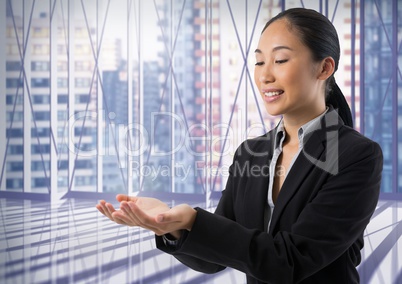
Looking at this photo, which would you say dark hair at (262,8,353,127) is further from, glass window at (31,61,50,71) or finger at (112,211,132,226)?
glass window at (31,61,50,71)

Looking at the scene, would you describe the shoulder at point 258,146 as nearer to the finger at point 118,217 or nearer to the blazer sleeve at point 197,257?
the blazer sleeve at point 197,257

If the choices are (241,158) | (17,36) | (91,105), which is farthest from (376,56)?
(241,158)

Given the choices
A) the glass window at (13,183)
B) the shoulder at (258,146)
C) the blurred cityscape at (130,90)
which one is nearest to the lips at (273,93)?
the shoulder at (258,146)

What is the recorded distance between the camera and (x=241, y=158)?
982 mm

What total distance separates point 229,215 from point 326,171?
0.21 m

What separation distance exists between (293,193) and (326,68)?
0.72 feet

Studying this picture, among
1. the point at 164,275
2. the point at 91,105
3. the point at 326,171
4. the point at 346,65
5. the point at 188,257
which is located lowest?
the point at 164,275

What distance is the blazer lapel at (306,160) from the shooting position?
817 millimetres

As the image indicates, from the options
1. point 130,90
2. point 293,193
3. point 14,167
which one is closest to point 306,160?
point 293,193

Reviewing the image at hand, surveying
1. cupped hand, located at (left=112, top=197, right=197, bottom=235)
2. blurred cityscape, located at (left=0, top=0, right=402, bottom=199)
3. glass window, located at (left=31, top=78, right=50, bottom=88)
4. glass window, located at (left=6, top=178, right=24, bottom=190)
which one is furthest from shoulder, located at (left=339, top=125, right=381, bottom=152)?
glass window, located at (left=6, top=178, right=24, bottom=190)

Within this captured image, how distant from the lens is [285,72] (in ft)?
2.76

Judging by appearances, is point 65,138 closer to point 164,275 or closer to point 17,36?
point 17,36

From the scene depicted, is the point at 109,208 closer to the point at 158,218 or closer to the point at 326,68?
the point at 158,218

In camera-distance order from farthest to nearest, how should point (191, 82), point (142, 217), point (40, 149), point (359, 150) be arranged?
point (191, 82), point (40, 149), point (359, 150), point (142, 217)
